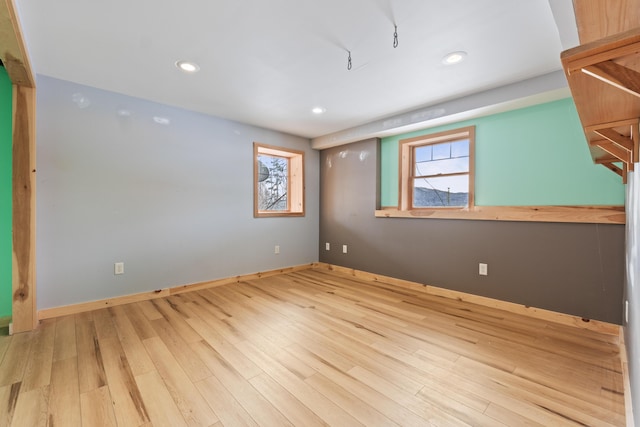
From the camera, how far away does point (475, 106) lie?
9.29 ft

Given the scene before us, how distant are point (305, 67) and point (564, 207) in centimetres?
267

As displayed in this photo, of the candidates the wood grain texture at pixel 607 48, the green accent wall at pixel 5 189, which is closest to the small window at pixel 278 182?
the green accent wall at pixel 5 189

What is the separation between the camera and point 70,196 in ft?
8.76

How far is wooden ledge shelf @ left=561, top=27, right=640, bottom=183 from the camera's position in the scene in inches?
23.1

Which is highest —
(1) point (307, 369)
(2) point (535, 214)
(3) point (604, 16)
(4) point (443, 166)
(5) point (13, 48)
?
(5) point (13, 48)

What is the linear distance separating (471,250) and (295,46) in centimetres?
275

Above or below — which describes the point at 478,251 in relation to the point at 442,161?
below

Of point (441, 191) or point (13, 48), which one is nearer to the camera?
point (13, 48)

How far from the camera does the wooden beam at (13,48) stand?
4.83ft

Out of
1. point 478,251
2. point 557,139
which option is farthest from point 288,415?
point 557,139

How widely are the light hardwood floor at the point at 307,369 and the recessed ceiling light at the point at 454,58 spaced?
224 cm

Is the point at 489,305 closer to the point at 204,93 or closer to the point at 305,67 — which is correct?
the point at 305,67

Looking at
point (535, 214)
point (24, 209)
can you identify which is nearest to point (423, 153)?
point (535, 214)

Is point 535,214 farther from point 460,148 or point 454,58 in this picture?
point 454,58
